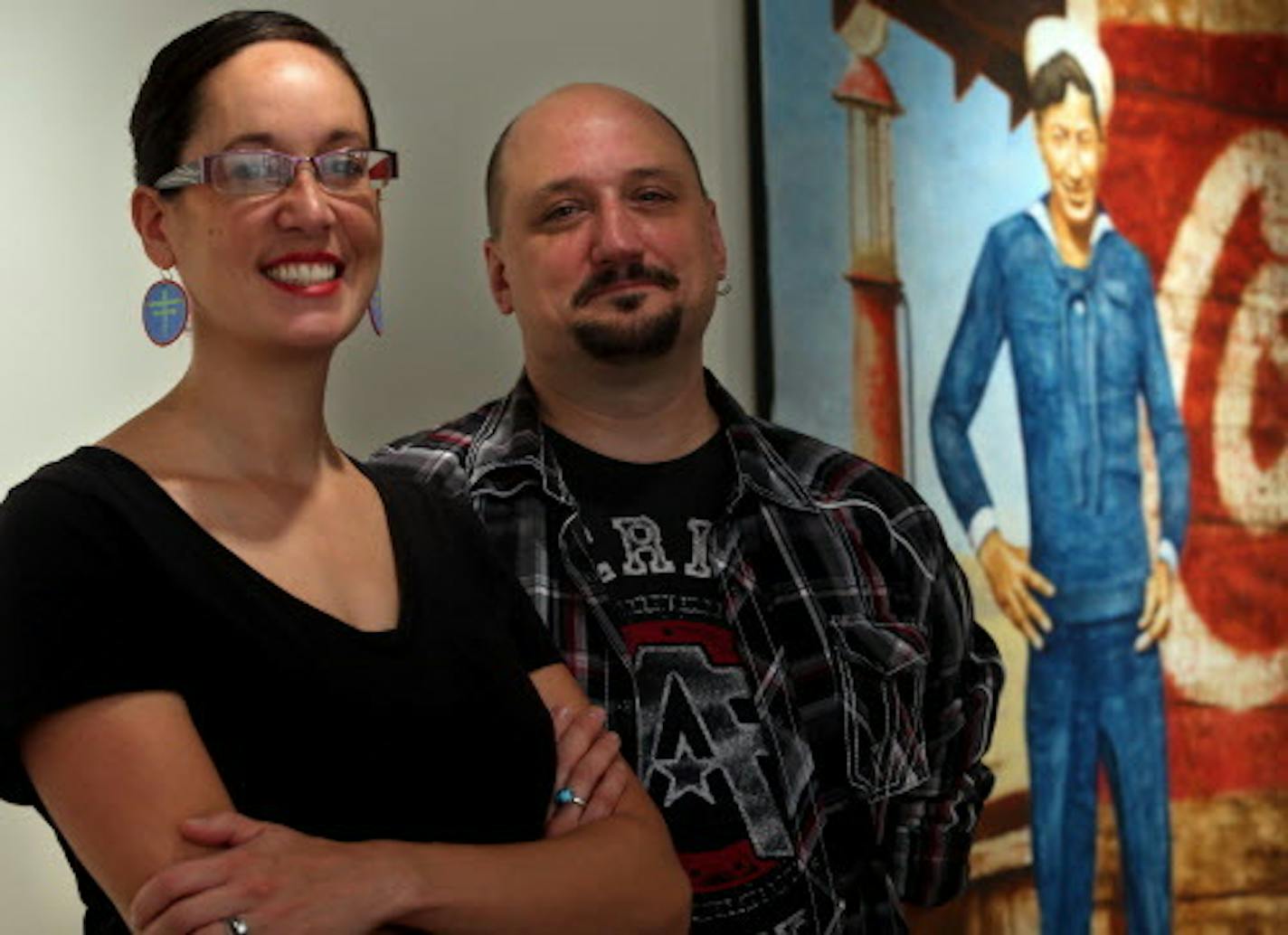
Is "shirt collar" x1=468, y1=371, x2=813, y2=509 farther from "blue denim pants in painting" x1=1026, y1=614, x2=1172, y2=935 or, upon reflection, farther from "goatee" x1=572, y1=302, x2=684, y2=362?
"blue denim pants in painting" x1=1026, y1=614, x2=1172, y2=935

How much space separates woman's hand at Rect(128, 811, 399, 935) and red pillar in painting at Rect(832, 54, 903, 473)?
1.49m

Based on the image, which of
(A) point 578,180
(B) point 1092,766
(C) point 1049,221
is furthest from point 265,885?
(C) point 1049,221

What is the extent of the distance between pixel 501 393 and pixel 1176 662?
46.9 inches

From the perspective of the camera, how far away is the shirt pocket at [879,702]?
2143 millimetres

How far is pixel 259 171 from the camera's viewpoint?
1.40 metres

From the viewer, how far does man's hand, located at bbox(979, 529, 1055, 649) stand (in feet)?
9.02

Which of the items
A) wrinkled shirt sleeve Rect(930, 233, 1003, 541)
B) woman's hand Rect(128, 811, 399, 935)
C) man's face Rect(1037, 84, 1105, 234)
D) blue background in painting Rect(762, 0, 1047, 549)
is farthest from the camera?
man's face Rect(1037, 84, 1105, 234)

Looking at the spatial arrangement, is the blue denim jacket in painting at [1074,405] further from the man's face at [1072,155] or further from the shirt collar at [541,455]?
the shirt collar at [541,455]

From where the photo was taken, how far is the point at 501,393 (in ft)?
8.02

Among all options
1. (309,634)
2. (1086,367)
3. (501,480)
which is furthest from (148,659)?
(1086,367)

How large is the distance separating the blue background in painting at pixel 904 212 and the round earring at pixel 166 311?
871 millimetres

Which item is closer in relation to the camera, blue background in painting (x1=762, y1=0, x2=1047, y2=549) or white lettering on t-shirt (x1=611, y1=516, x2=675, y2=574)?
white lettering on t-shirt (x1=611, y1=516, x2=675, y2=574)

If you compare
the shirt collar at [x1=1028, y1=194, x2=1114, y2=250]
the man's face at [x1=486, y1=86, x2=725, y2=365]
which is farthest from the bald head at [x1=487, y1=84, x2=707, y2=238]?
the shirt collar at [x1=1028, y1=194, x2=1114, y2=250]

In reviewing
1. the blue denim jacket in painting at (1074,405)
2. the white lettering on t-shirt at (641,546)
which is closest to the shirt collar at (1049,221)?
the blue denim jacket in painting at (1074,405)
